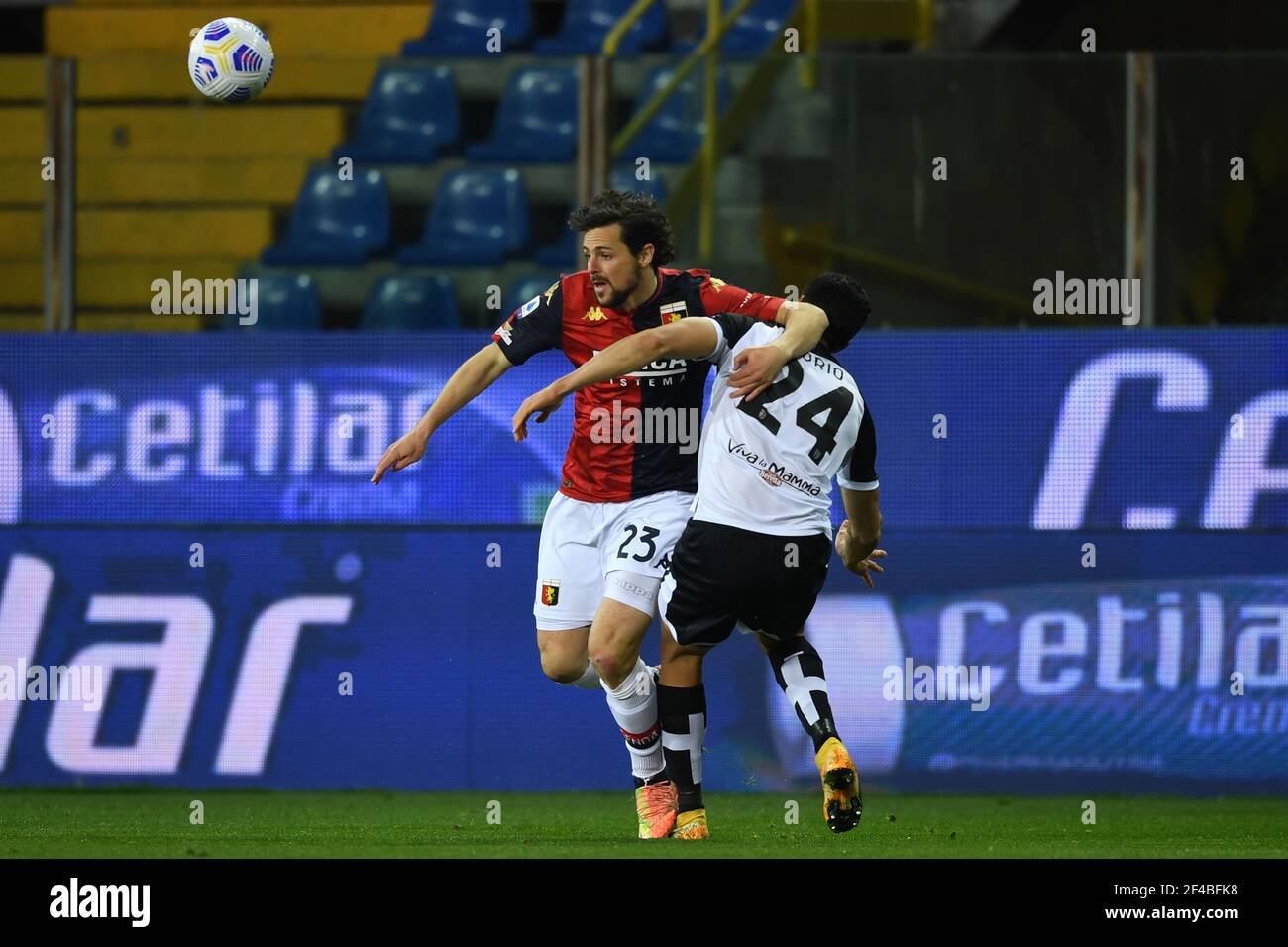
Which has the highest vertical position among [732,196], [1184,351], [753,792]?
[732,196]

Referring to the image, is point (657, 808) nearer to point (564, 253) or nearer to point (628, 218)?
point (628, 218)

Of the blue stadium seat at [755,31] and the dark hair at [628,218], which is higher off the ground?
the blue stadium seat at [755,31]

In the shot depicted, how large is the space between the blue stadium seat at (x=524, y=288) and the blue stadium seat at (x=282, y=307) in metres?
0.99

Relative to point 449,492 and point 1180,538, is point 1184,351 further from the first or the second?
point 449,492

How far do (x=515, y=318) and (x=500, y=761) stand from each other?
3225 millimetres

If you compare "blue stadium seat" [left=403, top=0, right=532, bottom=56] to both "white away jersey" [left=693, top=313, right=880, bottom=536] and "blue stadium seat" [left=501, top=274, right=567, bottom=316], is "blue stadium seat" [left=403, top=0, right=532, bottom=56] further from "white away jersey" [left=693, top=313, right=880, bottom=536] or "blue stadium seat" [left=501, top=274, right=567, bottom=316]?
"white away jersey" [left=693, top=313, right=880, bottom=536]

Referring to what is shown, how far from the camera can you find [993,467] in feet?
31.6

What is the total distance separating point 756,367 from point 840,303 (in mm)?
517

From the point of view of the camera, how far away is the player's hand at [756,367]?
6121mm

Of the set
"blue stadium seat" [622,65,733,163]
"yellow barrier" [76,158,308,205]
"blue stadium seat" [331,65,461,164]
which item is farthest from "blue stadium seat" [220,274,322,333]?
"blue stadium seat" [622,65,733,163]

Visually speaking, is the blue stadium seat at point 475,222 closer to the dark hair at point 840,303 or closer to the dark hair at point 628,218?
the dark hair at point 628,218

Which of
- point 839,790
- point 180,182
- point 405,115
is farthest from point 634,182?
point 839,790

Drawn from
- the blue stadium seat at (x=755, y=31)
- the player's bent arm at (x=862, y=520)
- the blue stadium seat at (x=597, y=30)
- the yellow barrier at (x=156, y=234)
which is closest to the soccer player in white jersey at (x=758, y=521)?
the player's bent arm at (x=862, y=520)
